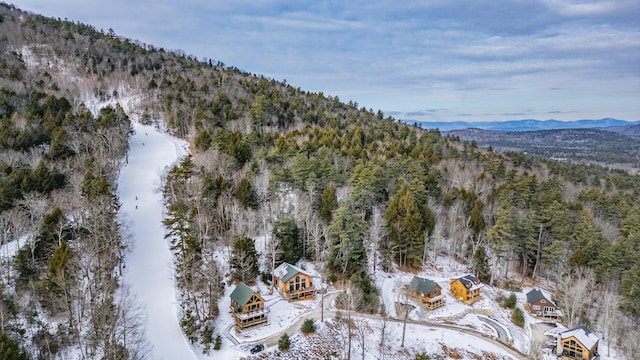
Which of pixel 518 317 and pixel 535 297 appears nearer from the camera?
pixel 518 317

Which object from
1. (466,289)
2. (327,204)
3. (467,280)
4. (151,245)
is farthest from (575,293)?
(151,245)

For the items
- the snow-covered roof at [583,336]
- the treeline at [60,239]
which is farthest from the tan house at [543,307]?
the treeline at [60,239]

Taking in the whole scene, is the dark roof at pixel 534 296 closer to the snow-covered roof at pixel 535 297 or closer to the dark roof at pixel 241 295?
the snow-covered roof at pixel 535 297

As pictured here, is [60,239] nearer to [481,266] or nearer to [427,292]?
[427,292]

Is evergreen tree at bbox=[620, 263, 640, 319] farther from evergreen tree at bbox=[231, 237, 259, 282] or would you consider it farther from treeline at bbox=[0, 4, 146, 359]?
treeline at bbox=[0, 4, 146, 359]

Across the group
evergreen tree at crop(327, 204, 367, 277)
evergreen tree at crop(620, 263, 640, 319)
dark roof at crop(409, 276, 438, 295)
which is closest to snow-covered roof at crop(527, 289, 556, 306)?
evergreen tree at crop(620, 263, 640, 319)

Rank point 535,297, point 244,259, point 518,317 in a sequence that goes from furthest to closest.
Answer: point 535,297 < point 518,317 < point 244,259
